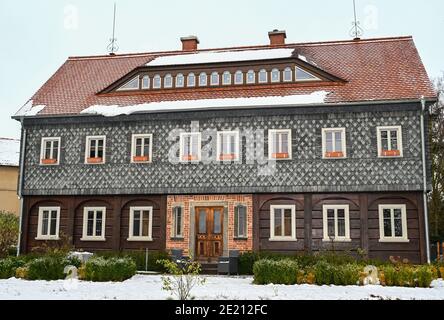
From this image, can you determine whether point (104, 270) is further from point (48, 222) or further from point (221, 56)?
point (221, 56)

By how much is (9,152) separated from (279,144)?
23654mm

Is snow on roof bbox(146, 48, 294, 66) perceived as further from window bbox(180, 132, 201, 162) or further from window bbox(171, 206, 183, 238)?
window bbox(171, 206, 183, 238)

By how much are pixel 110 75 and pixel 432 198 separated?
19.7 meters

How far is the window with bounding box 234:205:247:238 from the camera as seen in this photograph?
20.3m

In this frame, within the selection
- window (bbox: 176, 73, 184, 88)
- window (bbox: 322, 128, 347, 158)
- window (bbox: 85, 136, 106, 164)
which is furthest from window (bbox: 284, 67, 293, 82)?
window (bbox: 85, 136, 106, 164)

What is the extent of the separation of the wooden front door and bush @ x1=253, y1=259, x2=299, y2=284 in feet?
18.7

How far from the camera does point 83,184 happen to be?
851 inches

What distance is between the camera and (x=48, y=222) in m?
22.2

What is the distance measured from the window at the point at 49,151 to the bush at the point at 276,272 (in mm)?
11326

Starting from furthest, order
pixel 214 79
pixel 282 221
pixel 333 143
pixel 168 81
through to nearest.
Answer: pixel 168 81 → pixel 214 79 → pixel 282 221 → pixel 333 143

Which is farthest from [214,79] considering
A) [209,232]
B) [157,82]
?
[209,232]

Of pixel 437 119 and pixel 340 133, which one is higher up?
pixel 437 119
